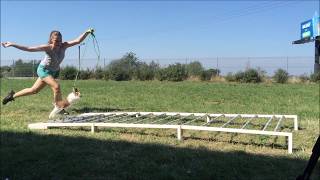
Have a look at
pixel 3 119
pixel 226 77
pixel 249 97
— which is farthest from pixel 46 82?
pixel 226 77

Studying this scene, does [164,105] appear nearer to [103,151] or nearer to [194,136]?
[194,136]

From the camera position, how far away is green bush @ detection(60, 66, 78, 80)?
121 ft

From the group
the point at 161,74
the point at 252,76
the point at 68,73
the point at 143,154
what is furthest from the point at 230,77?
the point at 143,154

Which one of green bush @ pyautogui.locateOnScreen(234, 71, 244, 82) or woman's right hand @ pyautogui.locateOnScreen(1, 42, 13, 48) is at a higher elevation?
woman's right hand @ pyautogui.locateOnScreen(1, 42, 13, 48)

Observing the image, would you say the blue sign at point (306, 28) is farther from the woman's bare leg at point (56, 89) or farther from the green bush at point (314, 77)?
the woman's bare leg at point (56, 89)

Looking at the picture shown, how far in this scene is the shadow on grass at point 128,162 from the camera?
17.3ft

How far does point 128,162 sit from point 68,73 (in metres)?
32.4

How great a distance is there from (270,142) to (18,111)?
600 centimetres

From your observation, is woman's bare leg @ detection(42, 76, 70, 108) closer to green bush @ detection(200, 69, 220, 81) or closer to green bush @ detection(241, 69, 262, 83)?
green bush @ detection(241, 69, 262, 83)

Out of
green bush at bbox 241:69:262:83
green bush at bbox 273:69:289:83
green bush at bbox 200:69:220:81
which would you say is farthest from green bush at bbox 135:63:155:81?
green bush at bbox 273:69:289:83

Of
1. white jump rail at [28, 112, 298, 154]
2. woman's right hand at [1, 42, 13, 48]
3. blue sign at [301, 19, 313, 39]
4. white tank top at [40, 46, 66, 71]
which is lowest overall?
white jump rail at [28, 112, 298, 154]

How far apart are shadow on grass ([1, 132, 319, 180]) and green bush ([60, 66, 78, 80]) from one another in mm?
30282

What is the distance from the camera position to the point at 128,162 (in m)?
5.75

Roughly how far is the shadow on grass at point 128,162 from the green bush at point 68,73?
99.4 ft
